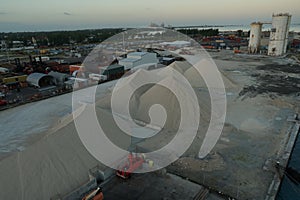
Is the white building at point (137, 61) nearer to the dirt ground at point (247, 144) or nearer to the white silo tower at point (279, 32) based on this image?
the dirt ground at point (247, 144)

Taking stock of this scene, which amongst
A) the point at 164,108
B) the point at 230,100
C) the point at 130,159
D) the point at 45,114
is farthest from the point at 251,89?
the point at 45,114

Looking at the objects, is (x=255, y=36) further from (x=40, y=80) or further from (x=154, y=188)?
(x=154, y=188)

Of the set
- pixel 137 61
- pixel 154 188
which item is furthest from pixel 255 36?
pixel 154 188

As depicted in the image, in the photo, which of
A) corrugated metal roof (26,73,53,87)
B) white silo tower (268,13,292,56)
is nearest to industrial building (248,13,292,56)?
white silo tower (268,13,292,56)

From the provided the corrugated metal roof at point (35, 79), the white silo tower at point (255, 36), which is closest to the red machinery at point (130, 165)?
the corrugated metal roof at point (35, 79)

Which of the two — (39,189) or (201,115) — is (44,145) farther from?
(201,115)

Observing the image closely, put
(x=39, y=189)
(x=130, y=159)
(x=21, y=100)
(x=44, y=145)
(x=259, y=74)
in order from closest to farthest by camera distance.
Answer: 1. (x=39, y=189)
2. (x=44, y=145)
3. (x=130, y=159)
4. (x=21, y=100)
5. (x=259, y=74)
